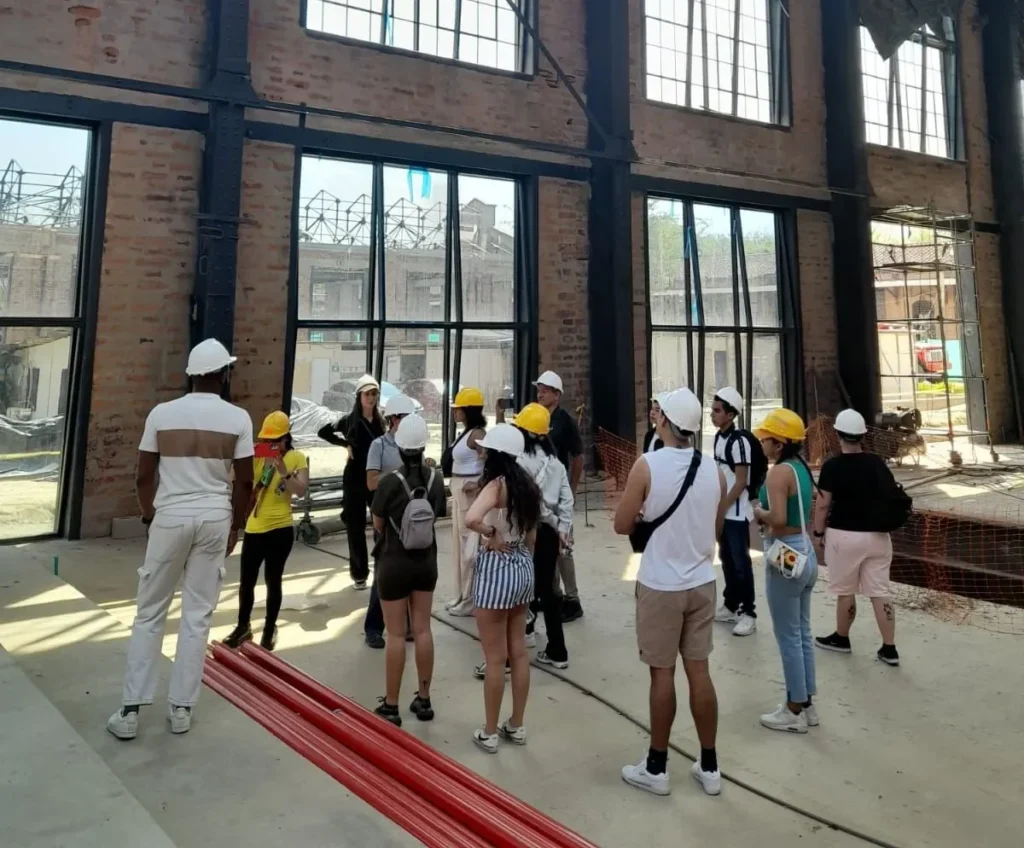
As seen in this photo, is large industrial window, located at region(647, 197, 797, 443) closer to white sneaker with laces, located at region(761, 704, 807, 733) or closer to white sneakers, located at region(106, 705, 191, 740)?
white sneaker with laces, located at region(761, 704, 807, 733)

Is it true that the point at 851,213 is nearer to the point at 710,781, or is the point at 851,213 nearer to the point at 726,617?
the point at 726,617

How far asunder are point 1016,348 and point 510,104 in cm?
1112

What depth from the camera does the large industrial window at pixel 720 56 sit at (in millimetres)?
11242

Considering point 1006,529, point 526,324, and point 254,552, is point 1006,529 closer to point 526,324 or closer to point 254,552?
point 526,324

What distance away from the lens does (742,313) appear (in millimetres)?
11906

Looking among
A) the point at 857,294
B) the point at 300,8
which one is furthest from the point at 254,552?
the point at 857,294

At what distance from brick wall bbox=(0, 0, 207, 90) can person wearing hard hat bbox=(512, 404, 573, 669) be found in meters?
6.26

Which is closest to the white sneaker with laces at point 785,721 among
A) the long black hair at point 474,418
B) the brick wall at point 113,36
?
the long black hair at point 474,418

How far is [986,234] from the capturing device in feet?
47.2

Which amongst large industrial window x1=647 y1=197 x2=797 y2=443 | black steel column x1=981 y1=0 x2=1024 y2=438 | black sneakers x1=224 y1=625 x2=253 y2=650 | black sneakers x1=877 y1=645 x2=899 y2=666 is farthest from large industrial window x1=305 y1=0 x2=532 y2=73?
black steel column x1=981 y1=0 x2=1024 y2=438

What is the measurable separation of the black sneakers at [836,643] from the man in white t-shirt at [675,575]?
1.91 m

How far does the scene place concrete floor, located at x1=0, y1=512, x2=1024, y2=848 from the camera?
264cm

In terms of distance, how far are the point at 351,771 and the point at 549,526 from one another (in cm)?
181

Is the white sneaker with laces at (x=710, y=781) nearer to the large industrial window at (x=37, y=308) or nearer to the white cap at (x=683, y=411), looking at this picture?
the white cap at (x=683, y=411)
